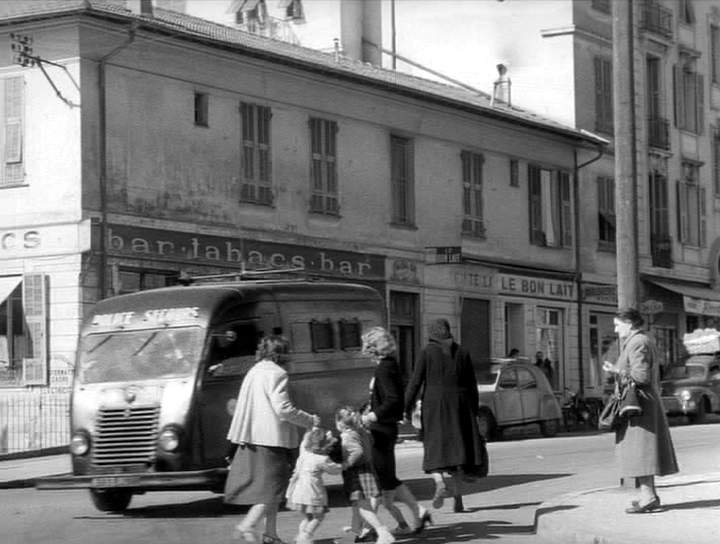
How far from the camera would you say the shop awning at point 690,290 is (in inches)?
1936

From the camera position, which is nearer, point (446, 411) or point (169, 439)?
point (446, 411)

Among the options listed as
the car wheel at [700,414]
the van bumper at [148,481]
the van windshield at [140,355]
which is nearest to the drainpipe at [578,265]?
the car wheel at [700,414]

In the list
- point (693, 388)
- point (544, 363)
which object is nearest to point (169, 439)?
point (693, 388)

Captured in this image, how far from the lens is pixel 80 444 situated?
1725cm

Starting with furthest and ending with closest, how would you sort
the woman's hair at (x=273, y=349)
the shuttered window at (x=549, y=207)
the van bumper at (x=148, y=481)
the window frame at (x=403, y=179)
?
the shuttered window at (x=549, y=207), the window frame at (x=403, y=179), the van bumper at (x=148, y=481), the woman's hair at (x=273, y=349)

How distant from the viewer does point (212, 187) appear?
31625 mm

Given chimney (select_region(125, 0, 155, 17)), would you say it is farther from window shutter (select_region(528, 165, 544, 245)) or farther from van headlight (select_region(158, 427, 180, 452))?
van headlight (select_region(158, 427, 180, 452))

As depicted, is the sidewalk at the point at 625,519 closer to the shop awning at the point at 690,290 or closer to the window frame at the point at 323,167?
the window frame at the point at 323,167

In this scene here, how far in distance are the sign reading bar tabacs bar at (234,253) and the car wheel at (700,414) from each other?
26.3 feet

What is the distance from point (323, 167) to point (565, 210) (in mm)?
11713

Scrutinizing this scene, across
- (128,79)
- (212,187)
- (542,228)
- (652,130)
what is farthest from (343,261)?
(652,130)

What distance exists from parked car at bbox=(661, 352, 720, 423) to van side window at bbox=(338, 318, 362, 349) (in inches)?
734

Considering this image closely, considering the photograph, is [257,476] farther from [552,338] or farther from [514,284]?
[552,338]

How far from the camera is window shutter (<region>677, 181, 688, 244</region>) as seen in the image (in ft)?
168
